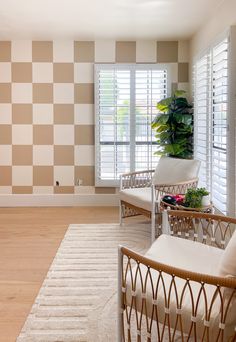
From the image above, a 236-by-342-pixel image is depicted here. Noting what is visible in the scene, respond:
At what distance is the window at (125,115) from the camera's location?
21.2 feet

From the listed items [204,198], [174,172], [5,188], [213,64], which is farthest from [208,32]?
[5,188]

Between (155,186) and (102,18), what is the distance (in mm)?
2057

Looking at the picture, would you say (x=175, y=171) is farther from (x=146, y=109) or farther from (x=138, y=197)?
(x=146, y=109)

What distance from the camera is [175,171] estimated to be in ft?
16.9

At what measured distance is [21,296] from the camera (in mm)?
3211

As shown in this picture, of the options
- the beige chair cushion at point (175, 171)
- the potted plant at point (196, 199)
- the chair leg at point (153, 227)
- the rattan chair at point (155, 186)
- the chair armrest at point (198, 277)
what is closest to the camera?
the chair armrest at point (198, 277)

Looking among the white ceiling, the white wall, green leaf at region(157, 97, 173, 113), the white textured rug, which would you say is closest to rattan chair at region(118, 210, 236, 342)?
the white textured rug

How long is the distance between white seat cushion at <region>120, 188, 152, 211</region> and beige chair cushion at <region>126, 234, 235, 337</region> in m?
1.82

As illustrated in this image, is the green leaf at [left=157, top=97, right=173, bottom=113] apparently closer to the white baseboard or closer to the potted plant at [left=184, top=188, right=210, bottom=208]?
the white baseboard

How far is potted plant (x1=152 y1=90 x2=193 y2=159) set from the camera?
19.7ft

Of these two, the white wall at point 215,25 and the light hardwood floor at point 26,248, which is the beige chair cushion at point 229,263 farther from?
the white wall at point 215,25

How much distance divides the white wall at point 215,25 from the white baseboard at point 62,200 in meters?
2.37

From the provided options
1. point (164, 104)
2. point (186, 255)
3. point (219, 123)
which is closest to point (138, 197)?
point (219, 123)

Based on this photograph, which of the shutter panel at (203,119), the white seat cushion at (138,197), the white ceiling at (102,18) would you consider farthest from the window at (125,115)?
the white seat cushion at (138,197)
